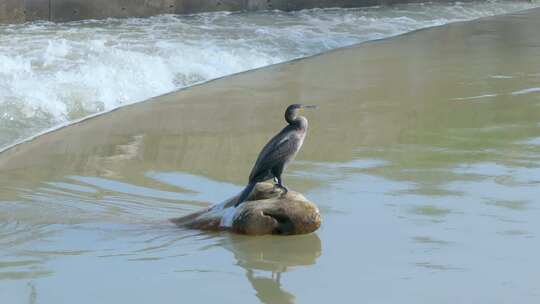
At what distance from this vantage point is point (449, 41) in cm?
1595

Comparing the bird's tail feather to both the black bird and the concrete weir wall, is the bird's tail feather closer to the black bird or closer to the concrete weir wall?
the black bird

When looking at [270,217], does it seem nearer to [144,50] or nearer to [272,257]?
[272,257]

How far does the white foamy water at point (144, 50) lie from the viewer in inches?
432

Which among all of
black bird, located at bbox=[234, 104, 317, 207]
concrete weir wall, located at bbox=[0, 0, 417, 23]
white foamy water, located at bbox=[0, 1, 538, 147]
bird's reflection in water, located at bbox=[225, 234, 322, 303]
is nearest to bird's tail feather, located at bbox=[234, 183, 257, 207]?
black bird, located at bbox=[234, 104, 317, 207]

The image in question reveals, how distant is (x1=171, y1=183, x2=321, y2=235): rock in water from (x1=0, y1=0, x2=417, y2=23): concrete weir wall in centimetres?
1150

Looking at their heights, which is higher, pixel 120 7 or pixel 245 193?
pixel 245 193

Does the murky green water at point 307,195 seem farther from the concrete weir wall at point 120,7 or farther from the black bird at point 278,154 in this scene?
the concrete weir wall at point 120,7

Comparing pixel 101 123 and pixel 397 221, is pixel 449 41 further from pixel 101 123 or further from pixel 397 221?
pixel 397 221

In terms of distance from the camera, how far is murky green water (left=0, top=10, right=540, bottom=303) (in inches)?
212

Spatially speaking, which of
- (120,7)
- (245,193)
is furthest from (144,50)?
(245,193)

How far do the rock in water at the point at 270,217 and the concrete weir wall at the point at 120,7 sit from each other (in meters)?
11.5

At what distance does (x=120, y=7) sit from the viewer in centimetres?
1861

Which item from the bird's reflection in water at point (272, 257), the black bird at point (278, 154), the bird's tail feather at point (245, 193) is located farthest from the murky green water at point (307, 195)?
the black bird at point (278, 154)

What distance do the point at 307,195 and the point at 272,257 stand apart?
136 centimetres
